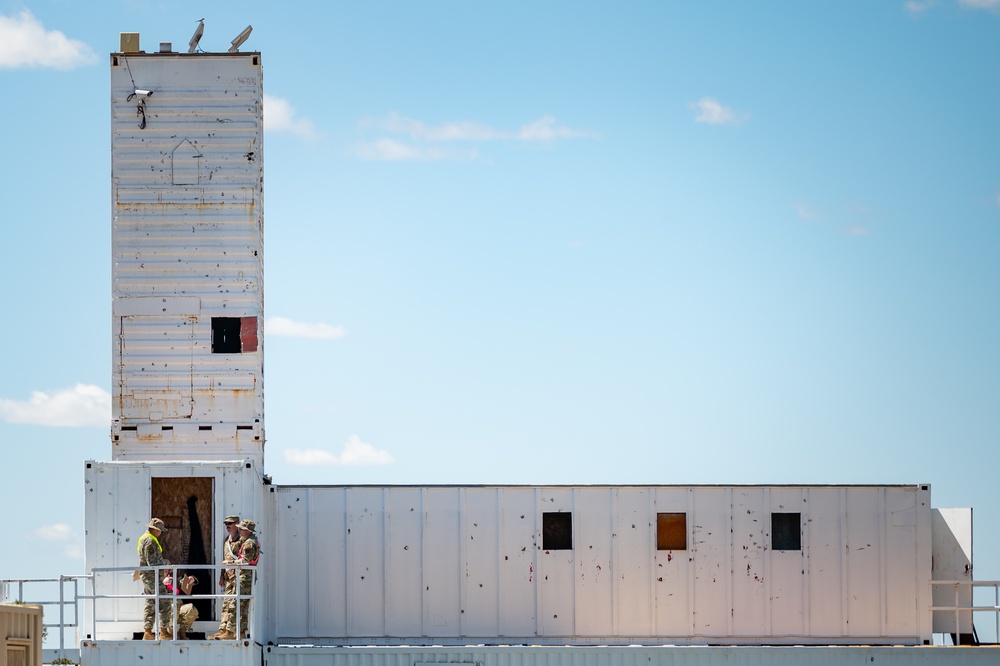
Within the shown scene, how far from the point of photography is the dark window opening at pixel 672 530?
2556cm

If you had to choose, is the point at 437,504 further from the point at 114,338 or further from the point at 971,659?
the point at 971,659

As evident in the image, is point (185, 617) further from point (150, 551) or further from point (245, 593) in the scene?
point (150, 551)

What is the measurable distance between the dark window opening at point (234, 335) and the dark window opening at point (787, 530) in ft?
30.4

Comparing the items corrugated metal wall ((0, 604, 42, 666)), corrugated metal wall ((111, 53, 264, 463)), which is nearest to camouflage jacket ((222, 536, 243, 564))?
corrugated metal wall ((111, 53, 264, 463))

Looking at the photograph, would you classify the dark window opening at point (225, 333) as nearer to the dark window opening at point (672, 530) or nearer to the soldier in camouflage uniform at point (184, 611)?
the soldier in camouflage uniform at point (184, 611)

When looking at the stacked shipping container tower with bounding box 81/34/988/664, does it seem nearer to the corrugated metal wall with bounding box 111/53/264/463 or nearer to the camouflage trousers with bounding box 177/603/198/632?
the corrugated metal wall with bounding box 111/53/264/463

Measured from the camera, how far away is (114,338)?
2619 centimetres

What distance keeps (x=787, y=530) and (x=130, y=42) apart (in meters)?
14.1

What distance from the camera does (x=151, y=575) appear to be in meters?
23.1

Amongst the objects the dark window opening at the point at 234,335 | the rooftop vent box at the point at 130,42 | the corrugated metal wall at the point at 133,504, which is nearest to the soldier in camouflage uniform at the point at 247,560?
the corrugated metal wall at the point at 133,504

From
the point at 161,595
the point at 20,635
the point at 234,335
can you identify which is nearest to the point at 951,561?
the point at 234,335

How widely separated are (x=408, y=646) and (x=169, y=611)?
4.14 meters

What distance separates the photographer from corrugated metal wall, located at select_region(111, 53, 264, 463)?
85.1ft

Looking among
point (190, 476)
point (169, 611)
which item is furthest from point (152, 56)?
point (169, 611)
